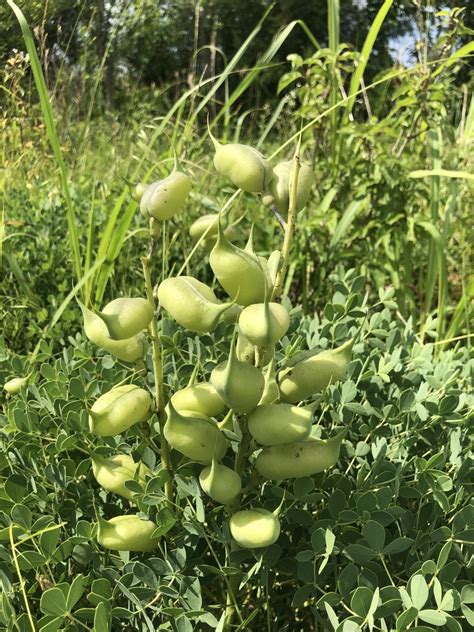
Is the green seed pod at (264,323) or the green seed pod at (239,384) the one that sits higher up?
the green seed pod at (264,323)

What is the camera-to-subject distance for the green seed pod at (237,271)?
594mm

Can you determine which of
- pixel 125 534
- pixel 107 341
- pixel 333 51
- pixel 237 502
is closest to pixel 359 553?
pixel 237 502

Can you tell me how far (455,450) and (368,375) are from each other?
171mm

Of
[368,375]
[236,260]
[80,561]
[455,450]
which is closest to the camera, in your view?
[236,260]

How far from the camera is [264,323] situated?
0.56m

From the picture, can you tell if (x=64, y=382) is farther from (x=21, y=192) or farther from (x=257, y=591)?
(x=21, y=192)

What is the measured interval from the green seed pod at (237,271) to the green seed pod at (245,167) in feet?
0.30

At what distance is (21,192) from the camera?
213cm

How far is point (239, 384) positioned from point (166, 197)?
0.71 feet

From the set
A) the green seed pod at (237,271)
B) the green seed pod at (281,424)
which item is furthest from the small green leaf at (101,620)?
the green seed pod at (237,271)

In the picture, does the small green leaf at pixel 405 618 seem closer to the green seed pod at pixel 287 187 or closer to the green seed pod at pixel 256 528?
the green seed pod at pixel 256 528

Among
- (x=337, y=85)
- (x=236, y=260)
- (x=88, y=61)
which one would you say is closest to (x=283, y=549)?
(x=236, y=260)

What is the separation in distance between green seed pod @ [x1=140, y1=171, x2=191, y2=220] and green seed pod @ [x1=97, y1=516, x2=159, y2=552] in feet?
1.08

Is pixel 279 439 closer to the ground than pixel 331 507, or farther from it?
farther from it
